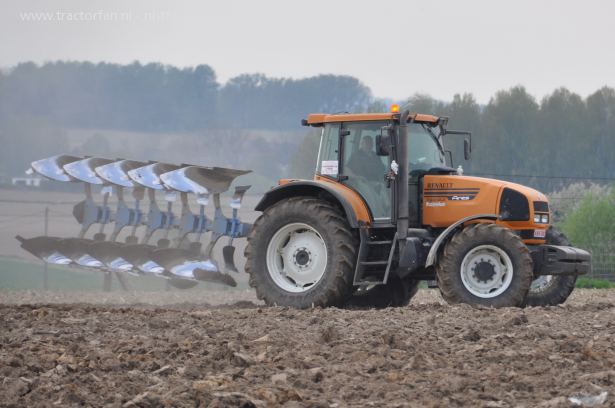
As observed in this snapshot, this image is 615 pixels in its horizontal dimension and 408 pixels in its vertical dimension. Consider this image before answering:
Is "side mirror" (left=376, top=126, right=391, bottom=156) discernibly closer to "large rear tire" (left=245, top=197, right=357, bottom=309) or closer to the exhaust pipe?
the exhaust pipe

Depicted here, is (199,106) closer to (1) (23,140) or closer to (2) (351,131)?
(1) (23,140)

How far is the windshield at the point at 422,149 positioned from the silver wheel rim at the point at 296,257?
125 centimetres

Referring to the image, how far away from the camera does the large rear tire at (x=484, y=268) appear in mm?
10688

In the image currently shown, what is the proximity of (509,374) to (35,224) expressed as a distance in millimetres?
21021

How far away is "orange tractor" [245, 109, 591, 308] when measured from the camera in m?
10.9

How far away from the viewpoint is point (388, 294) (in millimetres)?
12414

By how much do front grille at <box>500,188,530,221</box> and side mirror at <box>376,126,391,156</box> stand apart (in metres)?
1.29

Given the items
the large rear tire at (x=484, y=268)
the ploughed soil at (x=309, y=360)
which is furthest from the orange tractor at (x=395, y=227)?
the ploughed soil at (x=309, y=360)

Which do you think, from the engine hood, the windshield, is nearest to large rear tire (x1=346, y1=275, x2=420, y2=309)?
the engine hood

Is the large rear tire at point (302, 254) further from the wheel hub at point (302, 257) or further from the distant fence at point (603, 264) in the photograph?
the distant fence at point (603, 264)

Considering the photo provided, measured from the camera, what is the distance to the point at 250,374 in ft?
21.7

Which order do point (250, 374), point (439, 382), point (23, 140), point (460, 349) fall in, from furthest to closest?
point (23, 140) → point (460, 349) → point (250, 374) → point (439, 382)

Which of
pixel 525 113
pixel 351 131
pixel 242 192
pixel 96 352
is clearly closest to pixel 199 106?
pixel 525 113

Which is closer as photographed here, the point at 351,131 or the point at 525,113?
the point at 351,131
